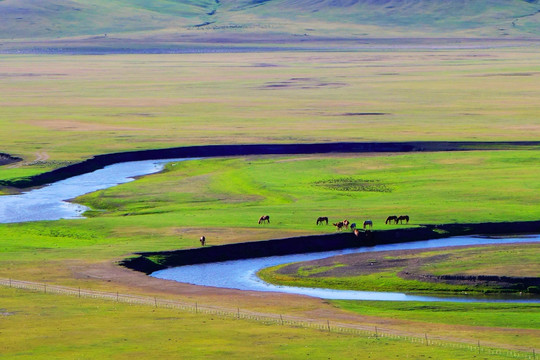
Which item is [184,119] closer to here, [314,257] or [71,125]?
[71,125]

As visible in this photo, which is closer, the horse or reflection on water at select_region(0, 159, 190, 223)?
the horse

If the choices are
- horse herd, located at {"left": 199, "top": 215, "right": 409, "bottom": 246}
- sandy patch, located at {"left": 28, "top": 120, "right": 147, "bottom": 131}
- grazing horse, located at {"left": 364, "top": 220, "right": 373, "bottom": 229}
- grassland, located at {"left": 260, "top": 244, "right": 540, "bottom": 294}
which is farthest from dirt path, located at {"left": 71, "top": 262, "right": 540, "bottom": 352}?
sandy patch, located at {"left": 28, "top": 120, "right": 147, "bottom": 131}

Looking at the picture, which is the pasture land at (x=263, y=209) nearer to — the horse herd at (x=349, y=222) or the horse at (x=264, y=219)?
the horse at (x=264, y=219)

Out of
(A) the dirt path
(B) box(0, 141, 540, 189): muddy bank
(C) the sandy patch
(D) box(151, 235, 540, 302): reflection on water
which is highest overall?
(C) the sandy patch

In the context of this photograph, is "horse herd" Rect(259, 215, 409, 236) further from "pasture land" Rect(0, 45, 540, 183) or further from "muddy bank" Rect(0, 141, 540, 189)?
"muddy bank" Rect(0, 141, 540, 189)

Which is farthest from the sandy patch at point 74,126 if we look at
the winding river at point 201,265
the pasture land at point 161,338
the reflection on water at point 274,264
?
the pasture land at point 161,338

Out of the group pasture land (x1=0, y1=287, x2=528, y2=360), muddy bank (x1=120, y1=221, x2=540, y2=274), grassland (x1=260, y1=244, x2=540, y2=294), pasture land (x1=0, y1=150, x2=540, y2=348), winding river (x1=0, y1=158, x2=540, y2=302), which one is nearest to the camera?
pasture land (x1=0, y1=287, x2=528, y2=360)

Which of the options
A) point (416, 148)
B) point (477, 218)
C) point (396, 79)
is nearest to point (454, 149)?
point (416, 148)
